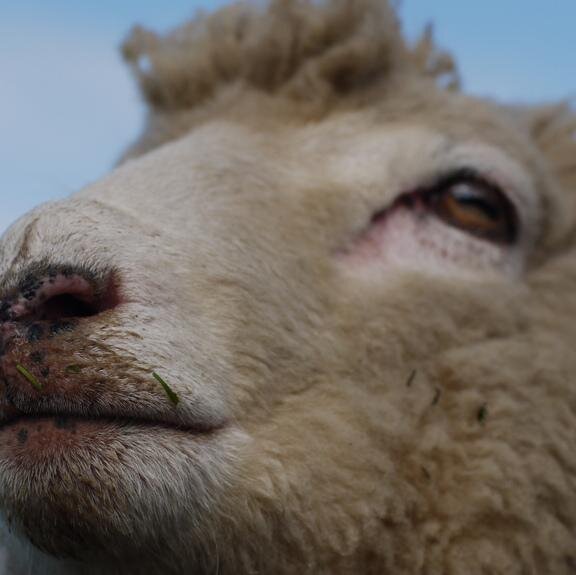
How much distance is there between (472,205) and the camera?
2.60m

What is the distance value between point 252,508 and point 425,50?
209cm

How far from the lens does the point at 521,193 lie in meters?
2.62

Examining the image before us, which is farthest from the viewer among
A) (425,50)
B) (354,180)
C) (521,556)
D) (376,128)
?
(425,50)

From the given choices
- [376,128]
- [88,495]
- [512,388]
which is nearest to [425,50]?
[376,128]

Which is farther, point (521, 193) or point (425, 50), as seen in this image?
point (425, 50)

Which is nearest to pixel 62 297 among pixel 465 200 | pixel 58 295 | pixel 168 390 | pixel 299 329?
pixel 58 295

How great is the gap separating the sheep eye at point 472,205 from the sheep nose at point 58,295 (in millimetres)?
1265

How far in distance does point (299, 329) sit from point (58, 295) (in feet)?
2.13

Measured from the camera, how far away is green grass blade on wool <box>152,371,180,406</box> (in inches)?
63.1

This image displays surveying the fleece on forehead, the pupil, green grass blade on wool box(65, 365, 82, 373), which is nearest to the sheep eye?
the pupil

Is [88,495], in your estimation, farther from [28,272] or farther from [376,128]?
[376,128]

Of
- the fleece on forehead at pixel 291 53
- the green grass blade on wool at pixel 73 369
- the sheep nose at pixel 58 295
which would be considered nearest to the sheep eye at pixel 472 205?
the fleece on forehead at pixel 291 53

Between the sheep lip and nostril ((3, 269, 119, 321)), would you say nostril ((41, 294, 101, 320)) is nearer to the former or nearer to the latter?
nostril ((3, 269, 119, 321))

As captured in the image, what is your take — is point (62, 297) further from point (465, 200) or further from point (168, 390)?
point (465, 200)
